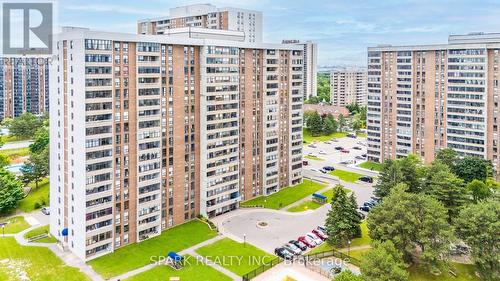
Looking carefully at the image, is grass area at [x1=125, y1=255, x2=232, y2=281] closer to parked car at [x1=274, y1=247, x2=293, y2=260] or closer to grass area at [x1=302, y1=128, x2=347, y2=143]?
parked car at [x1=274, y1=247, x2=293, y2=260]

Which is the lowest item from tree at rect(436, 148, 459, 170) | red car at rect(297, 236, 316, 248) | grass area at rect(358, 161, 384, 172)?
red car at rect(297, 236, 316, 248)

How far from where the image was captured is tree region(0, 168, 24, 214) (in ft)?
251

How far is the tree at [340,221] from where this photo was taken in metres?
64.3

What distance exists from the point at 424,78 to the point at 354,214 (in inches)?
2255

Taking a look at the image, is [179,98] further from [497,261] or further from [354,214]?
[497,261]

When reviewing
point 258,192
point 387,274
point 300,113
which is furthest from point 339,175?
point 387,274

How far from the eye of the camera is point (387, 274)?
1823 inches

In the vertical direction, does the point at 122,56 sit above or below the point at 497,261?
above

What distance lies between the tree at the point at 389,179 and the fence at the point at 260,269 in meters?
28.6

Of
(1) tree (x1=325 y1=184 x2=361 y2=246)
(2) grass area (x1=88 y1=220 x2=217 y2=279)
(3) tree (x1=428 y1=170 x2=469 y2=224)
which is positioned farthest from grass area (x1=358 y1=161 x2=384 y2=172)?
(2) grass area (x1=88 y1=220 x2=217 y2=279)

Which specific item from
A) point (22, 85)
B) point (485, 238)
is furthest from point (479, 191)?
point (22, 85)

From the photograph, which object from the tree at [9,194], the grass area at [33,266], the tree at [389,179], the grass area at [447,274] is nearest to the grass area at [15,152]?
the tree at [9,194]

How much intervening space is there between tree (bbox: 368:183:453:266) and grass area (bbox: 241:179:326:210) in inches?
1107

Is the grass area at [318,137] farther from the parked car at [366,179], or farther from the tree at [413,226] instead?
the tree at [413,226]
